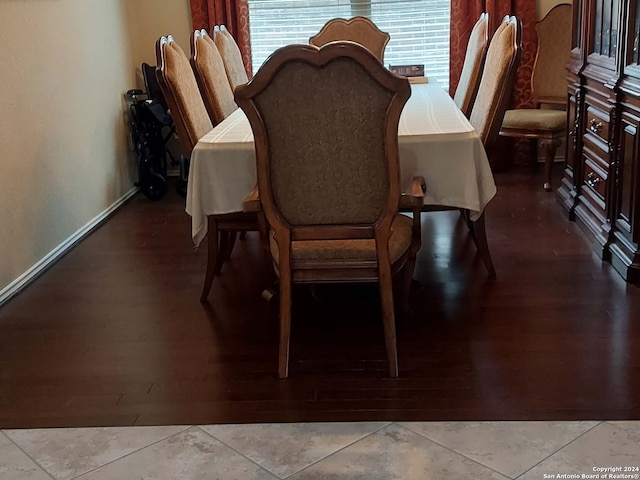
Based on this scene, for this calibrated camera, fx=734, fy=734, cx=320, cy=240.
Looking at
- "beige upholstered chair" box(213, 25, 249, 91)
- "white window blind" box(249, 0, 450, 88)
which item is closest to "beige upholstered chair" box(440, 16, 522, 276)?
"beige upholstered chair" box(213, 25, 249, 91)

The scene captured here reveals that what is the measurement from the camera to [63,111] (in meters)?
4.06

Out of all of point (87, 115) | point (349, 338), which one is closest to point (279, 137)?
point (349, 338)

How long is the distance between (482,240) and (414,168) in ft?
2.13

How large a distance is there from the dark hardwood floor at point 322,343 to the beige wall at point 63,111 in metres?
0.29

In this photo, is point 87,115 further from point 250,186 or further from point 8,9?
point 250,186

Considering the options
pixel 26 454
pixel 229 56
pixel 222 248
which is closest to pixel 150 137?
pixel 229 56

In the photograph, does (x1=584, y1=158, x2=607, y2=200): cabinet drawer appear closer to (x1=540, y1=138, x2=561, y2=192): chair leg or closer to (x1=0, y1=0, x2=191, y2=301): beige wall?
(x1=540, y1=138, x2=561, y2=192): chair leg

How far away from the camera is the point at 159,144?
5156 mm

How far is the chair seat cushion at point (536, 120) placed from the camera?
4770 millimetres

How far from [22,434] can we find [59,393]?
24 cm

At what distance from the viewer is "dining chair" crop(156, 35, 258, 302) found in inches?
115

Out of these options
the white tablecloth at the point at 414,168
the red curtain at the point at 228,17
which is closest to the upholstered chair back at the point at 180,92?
the white tablecloth at the point at 414,168

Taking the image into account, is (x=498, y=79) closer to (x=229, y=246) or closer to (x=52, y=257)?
(x=229, y=246)

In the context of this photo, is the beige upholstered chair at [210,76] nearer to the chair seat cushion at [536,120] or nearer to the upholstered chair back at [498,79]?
the upholstered chair back at [498,79]
